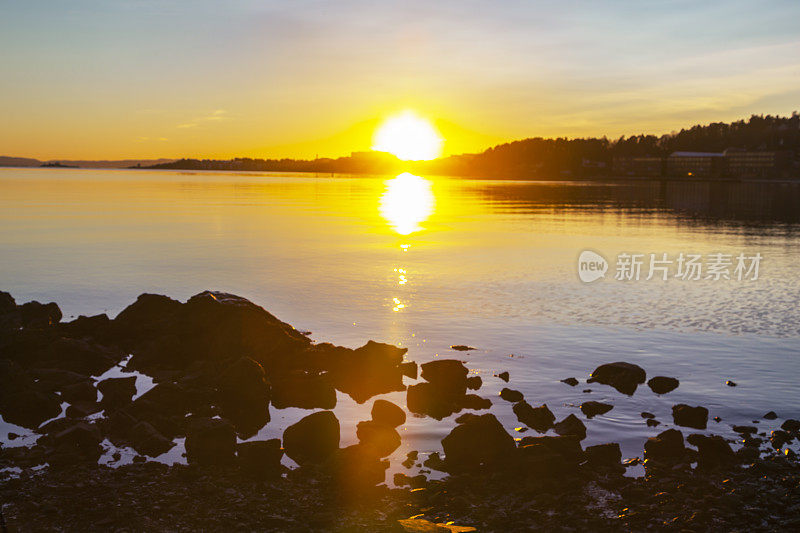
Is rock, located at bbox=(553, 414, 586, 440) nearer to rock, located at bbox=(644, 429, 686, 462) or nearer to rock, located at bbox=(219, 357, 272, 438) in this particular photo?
rock, located at bbox=(644, 429, 686, 462)

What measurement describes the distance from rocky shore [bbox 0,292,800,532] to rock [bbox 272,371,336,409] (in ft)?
0.18

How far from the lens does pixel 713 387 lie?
Answer: 18578 mm

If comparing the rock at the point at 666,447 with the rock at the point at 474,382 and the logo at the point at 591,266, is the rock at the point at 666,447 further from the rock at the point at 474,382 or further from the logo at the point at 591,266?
the logo at the point at 591,266

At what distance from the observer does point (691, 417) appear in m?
15.7

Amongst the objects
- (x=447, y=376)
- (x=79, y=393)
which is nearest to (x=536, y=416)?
(x=447, y=376)

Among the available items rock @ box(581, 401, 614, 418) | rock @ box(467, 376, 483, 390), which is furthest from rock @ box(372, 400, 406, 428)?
rock @ box(581, 401, 614, 418)

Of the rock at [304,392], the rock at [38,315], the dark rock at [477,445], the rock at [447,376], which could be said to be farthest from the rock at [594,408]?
the rock at [38,315]

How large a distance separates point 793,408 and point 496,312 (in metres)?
13.4

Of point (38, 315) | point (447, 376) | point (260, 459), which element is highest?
point (38, 315)

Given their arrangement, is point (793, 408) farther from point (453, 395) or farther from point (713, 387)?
point (453, 395)

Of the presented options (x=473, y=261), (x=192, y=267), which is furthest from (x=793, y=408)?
(x=192, y=267)

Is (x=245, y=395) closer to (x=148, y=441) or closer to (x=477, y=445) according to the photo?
(x=148, y=441)

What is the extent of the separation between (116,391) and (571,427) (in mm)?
11837

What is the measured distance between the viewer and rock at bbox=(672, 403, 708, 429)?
15.6 m
